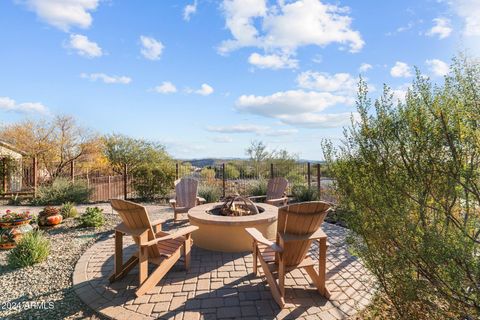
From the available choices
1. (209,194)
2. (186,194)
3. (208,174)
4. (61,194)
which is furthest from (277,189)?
(61,194)

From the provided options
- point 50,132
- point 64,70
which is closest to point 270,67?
point 64,70

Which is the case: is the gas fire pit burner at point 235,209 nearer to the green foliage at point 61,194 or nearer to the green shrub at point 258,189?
the green shrub at point 258,189

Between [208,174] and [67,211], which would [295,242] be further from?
[208,174]

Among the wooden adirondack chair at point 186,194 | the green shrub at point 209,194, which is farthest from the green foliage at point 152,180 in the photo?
the wooden adirondack chair at point 186,194

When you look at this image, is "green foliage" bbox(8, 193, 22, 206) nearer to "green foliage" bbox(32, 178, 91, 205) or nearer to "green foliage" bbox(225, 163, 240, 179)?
"green foliage" bbox(32, 178, 91, 205)

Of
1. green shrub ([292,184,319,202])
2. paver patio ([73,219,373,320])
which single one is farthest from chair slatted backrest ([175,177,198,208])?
green shrub ([292,184,319,202])

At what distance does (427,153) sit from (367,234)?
66 cm

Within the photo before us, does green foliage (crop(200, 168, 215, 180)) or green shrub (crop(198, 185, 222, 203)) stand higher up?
green foliage (crop(200, 168, 215, 180))

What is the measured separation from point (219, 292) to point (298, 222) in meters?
1.16

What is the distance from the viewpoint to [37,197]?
9062 millimetres

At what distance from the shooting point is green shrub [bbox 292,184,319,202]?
7.66m

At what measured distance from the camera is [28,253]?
3.57 metres

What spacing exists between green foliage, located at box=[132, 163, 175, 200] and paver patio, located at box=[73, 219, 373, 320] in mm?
5855

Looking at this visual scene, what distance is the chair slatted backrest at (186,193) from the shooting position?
6164 mm
